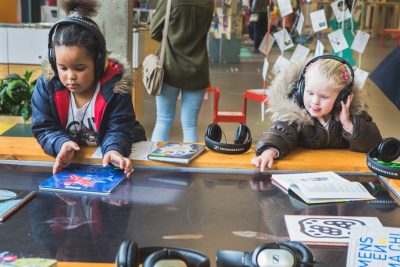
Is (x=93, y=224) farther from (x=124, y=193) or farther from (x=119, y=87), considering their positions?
(x=119, y=87)

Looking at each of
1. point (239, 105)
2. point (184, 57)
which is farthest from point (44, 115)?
point (239, 105)

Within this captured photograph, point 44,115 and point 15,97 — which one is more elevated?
point 44,115

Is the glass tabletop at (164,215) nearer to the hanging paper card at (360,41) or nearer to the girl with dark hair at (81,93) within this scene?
the girl with dark hair at (81,93)

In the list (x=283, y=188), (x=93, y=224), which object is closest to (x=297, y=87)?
(x=283, y=188)

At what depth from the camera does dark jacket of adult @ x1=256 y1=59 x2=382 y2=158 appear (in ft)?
7.14

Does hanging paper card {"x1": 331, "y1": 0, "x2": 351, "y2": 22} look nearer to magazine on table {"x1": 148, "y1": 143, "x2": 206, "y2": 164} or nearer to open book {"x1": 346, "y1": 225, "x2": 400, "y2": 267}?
magazine on table {"x1": 148, "y1": 143, "x2": 206, "y2": 164}

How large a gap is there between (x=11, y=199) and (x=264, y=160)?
0.82m

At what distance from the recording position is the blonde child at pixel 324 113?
85.9 inches

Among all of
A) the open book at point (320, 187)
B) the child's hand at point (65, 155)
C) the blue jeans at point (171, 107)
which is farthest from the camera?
the blue jeans at point (171, 107)

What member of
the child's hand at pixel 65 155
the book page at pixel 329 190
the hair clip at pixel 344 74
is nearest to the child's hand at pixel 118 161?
the child's hand at pixel 65 155

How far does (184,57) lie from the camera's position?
3729 millimetres

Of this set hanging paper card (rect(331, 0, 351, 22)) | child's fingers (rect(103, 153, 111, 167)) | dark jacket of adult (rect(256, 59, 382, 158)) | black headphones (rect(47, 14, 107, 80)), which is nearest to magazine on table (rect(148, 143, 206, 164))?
child's fingers (rect(103, 153, 111, 167))

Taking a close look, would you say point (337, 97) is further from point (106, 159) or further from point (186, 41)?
point (186, 41)

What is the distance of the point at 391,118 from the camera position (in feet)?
20.2
